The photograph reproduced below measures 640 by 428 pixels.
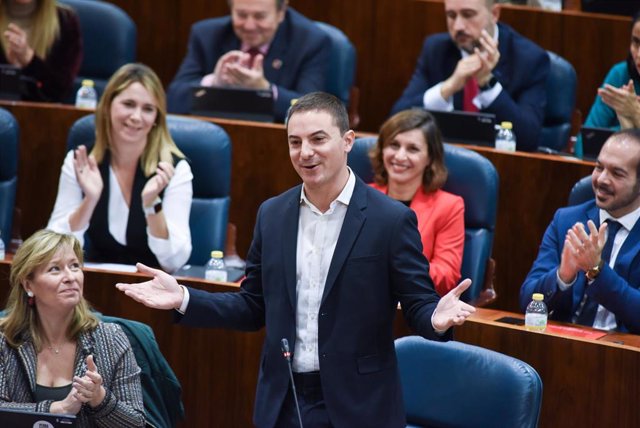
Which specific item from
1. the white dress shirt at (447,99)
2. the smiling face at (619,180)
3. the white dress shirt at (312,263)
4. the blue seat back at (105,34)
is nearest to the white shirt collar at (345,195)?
the white dress shirt at (312,263)

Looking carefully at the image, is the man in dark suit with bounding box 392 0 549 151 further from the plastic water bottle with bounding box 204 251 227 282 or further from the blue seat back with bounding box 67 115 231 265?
the plastic water bottle with bounding box 204 251 227 282

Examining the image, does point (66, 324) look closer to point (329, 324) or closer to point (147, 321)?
point (147, 321)

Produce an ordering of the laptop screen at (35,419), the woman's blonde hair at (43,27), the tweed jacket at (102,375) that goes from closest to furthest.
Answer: the laptop screen at (35,419) → the tweed jacket at (102,375) → the woman's blonde hair at (43,27)

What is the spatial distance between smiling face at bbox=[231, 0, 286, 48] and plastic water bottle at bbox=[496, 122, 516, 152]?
0.95m

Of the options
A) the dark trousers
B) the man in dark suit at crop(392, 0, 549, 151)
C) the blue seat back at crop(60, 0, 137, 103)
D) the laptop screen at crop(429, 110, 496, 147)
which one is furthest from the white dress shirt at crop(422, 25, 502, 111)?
the dark trousers

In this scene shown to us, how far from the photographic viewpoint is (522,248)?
3697mm

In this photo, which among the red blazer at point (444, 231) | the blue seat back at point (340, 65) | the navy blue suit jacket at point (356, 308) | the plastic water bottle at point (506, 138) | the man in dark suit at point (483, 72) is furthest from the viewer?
the blue seat back at point (340, 65)

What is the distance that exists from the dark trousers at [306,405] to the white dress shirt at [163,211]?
50.7 inches

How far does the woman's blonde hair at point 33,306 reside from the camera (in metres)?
2.67

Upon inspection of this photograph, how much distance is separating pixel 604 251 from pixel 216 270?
1036mm

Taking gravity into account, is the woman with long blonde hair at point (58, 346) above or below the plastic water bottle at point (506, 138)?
below

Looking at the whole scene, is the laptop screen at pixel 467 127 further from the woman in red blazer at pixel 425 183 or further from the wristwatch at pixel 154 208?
Answer: the wristwatch at pixel 154 208

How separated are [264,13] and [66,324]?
1.86 metres

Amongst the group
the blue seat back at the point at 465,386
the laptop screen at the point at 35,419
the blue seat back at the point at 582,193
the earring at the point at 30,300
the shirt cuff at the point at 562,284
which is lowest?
the laptop screen at the point at 35,419
